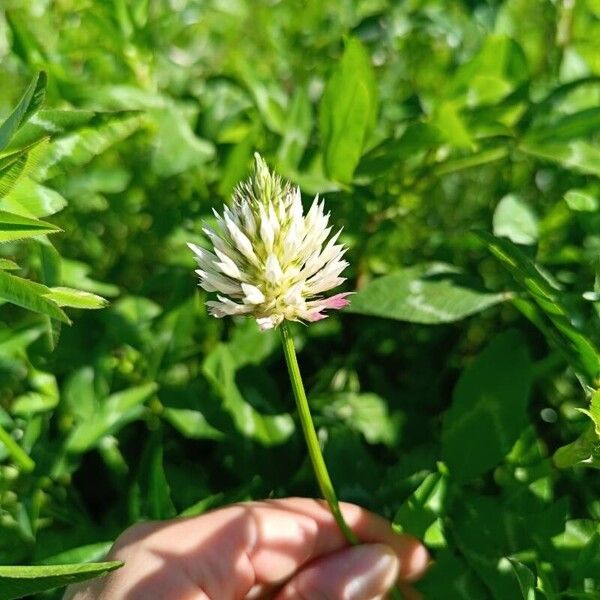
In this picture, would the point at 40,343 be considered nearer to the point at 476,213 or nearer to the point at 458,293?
the point at 458,293

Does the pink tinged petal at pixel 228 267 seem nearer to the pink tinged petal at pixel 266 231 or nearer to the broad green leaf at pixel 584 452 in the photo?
the pink tinged petal at pixel 266 231

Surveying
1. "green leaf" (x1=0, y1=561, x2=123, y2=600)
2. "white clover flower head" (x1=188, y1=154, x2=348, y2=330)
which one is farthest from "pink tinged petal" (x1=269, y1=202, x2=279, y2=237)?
"green leaf" (x1=0, y1=561, x2=123, y2=600)

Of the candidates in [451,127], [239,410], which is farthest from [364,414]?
[451,127]

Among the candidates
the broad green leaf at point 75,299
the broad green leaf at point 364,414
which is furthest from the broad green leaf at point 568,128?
the broad green leaf at point 75,299

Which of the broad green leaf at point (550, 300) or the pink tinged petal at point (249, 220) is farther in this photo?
the broad green leaf at point (550, 300)

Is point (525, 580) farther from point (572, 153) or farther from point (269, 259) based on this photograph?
point (572, 153)

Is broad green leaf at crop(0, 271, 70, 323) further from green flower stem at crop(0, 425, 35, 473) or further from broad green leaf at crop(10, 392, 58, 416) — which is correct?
broad green leaf at crop(10, 392, 58, 416)
